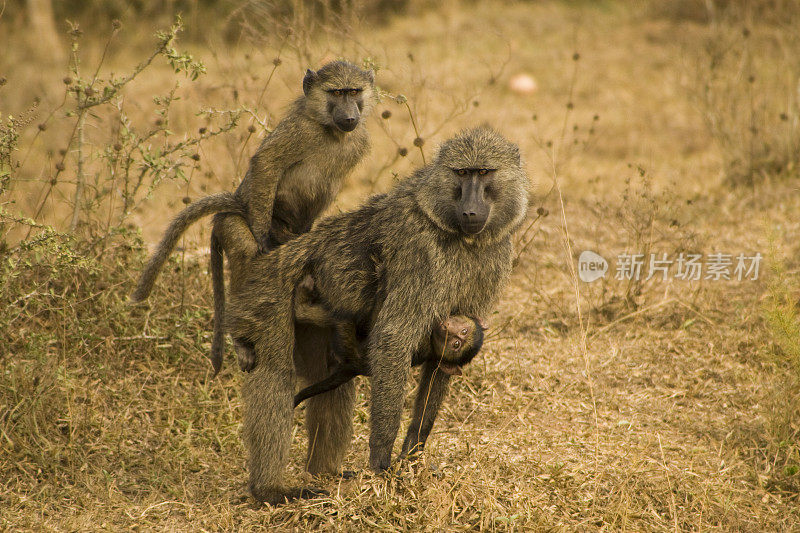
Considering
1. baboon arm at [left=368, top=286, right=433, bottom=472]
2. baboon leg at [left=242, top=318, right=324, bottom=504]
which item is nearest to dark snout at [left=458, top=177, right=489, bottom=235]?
baboon arm at [left=368, top=286, right=433, bottom=472]

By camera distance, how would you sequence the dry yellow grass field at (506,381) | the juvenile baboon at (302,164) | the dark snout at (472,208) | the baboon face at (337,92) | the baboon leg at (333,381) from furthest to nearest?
the baboon face at (337,92), the juvenile baboon at (302,164), the dry yellow grass field at (506,381), the baboon leg at (333,381), the dark snout at (472,208)

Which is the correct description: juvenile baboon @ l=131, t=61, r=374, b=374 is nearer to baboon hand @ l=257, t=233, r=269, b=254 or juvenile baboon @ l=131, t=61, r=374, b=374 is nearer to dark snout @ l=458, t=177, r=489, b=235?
baboon hand @ l=257, t=233, r=269, b=254

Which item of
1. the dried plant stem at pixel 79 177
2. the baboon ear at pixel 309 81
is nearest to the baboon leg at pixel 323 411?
the baboon ear at pixel 309 81

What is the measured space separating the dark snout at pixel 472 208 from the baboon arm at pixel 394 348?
29cm

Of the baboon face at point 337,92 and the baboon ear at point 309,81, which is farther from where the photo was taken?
the baboon ear at point 309,81

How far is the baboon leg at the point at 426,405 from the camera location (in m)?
Result: 3.35

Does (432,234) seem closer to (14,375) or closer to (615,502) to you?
(615,502)

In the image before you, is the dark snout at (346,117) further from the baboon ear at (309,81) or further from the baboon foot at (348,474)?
the baboon foot at (348,474)

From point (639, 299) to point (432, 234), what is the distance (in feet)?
8.22

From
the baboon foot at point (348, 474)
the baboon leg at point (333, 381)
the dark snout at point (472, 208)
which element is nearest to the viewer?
the dark snout at point (472, 208)

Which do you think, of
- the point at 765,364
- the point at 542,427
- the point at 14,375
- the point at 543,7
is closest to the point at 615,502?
the point at 542,427

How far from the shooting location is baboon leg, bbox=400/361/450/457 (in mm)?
3354

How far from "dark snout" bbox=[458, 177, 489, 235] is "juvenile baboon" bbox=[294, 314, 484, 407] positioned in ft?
1.13

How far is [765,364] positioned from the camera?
4.59 metres
